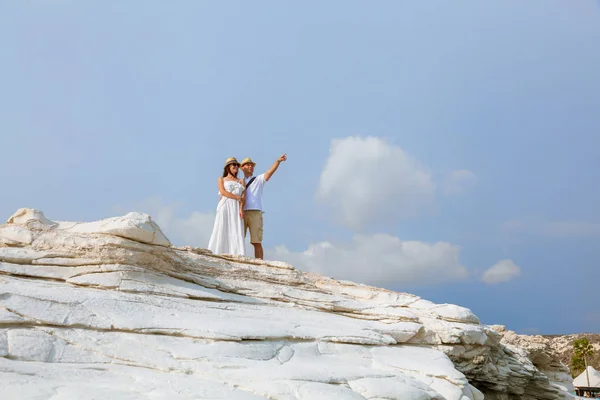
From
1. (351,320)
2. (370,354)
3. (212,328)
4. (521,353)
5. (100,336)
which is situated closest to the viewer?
(100,336)

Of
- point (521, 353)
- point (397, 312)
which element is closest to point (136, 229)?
point (397, 312)

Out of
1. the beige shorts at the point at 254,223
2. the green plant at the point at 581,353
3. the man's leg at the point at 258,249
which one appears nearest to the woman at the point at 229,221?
the beige shorts at the point at 254,223

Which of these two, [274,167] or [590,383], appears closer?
[274,167]

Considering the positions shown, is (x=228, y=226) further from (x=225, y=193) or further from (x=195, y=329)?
(x=195, y=329)

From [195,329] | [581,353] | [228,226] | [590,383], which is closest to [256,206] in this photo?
[228,226]

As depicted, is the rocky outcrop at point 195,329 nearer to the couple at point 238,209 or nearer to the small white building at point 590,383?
the couple at point 238,209

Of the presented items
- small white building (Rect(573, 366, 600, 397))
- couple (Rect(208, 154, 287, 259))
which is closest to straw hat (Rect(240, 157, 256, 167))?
couple (Rect(208, 154, 287, 259))

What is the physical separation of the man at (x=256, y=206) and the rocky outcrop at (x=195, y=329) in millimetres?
2676

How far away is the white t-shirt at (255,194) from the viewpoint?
14047 mm

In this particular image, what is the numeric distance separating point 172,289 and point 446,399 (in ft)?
15.5

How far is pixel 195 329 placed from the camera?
7.02m

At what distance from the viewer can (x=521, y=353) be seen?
47.1 ft

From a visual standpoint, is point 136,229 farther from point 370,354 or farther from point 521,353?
point 521,353

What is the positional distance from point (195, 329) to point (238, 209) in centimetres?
670
